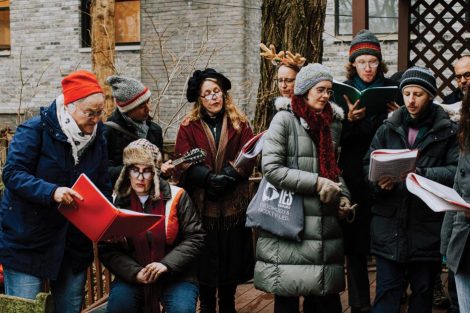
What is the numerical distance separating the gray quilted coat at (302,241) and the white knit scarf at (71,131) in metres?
1.21

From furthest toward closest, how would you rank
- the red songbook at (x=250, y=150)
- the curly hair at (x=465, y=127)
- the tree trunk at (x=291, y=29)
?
the tree trunk at (x=291, y=29), the red songbook at (x=250, y=150), the curly hair at (x=465, y=127)

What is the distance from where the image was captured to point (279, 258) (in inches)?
183

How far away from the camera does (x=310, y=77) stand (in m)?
4.67

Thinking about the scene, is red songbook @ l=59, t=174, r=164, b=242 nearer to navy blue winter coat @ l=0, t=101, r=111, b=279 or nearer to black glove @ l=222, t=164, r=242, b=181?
navy blue winter coat @ l=0, t=101, r=111, b=279

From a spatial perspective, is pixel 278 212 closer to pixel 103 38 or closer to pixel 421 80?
pixel 421 80

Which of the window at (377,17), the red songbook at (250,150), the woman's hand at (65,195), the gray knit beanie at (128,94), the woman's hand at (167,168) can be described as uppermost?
the window at (377,17)

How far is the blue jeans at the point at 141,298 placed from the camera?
14.8 feet

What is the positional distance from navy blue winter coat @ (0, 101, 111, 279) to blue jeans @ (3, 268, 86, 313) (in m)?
0.06

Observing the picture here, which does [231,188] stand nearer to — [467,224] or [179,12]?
[467,224]

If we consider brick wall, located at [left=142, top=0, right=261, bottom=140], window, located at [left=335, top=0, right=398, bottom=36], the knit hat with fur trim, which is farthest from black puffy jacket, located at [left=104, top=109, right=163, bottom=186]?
window, located at [left=335, top=0, right=398, bottom=36]

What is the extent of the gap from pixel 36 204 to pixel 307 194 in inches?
66.9

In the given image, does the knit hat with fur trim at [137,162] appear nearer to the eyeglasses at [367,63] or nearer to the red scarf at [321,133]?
the red scarf at [321,133]

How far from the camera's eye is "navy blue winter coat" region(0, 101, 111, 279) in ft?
13.2

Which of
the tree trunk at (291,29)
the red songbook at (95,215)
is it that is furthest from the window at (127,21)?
the red songbook at (95,215)
